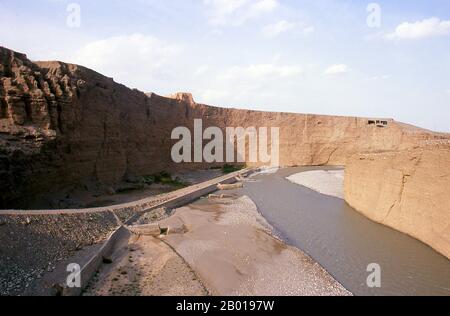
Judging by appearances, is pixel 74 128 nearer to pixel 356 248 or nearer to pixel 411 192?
pixel 356 248

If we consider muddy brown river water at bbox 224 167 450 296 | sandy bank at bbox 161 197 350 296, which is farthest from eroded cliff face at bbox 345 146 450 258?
sandy bank at bbox 161 197 350 296

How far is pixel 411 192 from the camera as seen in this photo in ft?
39.2

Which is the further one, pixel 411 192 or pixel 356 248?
pixel 411 192

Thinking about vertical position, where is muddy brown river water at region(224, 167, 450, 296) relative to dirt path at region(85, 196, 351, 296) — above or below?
below

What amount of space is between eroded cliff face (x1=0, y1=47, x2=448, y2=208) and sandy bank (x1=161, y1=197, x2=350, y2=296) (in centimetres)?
645

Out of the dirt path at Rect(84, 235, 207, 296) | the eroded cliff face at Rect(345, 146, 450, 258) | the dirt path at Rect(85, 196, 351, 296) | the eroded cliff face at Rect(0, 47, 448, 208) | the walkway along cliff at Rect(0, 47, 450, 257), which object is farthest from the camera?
the eroded cliff face at Rect(0, 47, 448, 208)

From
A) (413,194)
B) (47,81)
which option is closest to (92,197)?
(47,81)

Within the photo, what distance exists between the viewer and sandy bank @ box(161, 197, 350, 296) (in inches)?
340

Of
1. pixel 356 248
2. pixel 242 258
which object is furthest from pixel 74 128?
pixel 356 248

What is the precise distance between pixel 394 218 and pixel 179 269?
8.43 meters

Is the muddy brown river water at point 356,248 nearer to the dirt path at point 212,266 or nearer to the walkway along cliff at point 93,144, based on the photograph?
the walkway along cliff at point 93,144

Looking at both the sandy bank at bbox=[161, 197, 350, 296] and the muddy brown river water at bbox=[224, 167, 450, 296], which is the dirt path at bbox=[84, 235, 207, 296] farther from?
the muddy brown river water at bbox=[224, 167, 450, 296]

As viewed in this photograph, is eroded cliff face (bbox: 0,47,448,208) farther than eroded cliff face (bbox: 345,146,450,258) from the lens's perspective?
Yes

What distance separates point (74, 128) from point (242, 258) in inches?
519
